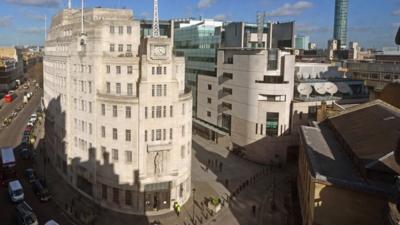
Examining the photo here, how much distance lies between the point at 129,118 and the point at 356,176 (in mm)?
31585

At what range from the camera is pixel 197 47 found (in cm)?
10888

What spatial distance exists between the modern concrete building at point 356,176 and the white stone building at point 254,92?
28328 millimetres

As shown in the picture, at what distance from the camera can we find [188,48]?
113 meters

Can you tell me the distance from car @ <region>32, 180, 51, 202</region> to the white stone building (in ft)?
142

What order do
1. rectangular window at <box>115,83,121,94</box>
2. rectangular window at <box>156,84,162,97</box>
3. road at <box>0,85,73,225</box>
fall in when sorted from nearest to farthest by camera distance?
road at <box>0,85,73,225</box> < rectangular window at <box>156,84,162,97</box> < rectangular window at <box>115,83,121,94</box>

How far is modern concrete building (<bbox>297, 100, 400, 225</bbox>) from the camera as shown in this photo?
37281mm

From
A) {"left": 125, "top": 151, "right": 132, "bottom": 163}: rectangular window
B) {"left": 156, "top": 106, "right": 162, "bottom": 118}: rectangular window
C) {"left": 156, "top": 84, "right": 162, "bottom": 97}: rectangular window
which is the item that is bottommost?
{"left": 125, "top": 151, "right": 132, "bottom": 163}: rectangular window

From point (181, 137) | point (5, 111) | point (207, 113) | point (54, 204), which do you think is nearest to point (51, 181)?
point (54, 204)

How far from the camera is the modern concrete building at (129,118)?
5619 centimetres

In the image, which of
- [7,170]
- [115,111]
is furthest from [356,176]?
[7,170]

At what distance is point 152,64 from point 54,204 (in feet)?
87.7

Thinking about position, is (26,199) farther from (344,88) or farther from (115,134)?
(344,88)

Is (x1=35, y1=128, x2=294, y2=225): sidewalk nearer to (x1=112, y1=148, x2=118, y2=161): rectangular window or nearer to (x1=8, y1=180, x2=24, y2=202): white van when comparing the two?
(x1=8, y1=180, x2=24, y2=202): white van

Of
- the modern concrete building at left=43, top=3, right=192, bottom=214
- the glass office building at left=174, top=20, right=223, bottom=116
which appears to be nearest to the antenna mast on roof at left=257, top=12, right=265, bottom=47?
the glass office building at left=174, top=20, right=223, bottom=116
